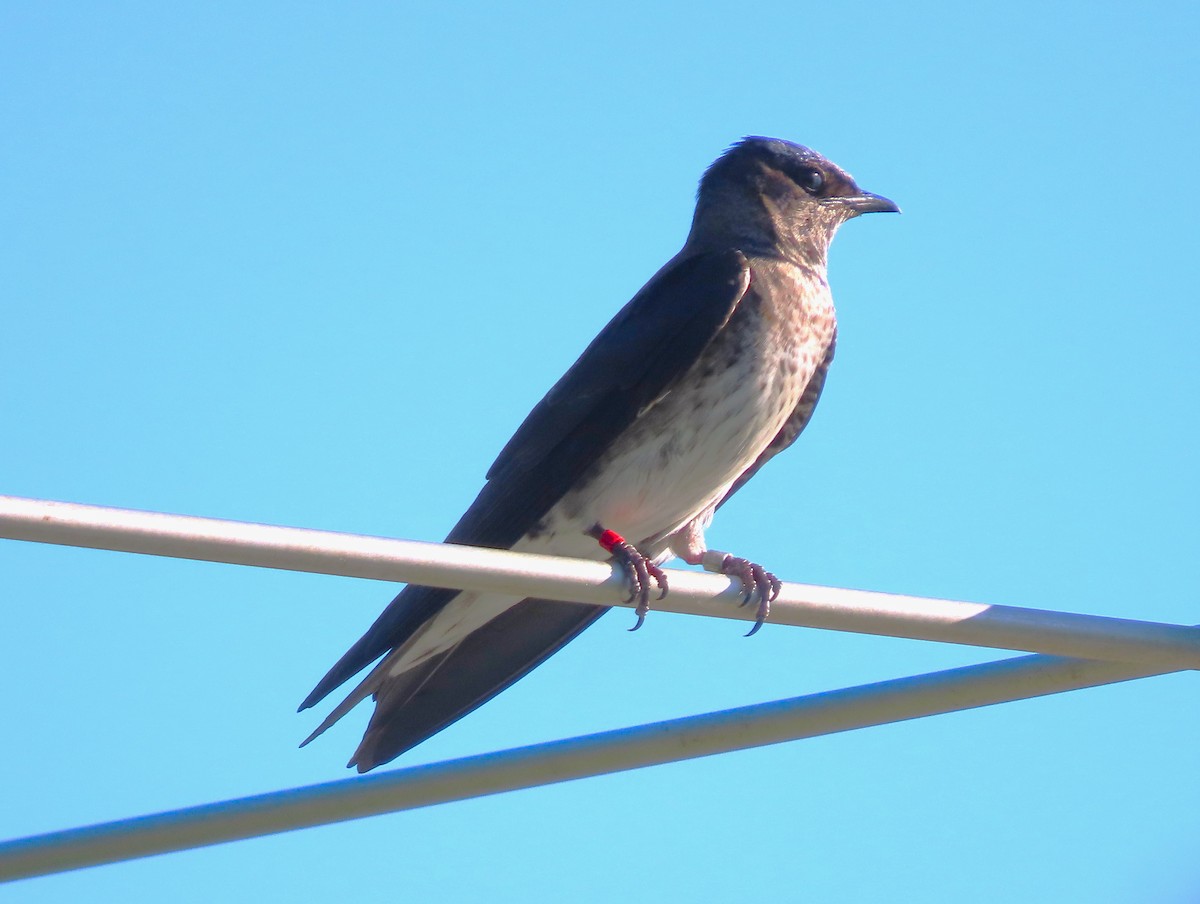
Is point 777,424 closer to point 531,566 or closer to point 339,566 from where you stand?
point 531,566

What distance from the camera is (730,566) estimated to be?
466 cm

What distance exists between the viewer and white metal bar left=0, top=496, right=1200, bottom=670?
2201 mm

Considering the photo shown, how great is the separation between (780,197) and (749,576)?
230cm

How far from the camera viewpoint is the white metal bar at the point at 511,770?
2.84 meters

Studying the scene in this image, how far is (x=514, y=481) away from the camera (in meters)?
4.92

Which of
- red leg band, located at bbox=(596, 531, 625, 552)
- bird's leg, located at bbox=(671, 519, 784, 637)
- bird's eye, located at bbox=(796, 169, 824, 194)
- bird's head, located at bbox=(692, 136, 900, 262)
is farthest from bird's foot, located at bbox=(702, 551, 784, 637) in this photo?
bird's eye, located at bbox=(796, 169, 824, 194)

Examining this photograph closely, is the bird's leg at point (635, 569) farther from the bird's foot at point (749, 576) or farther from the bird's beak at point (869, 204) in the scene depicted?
the bird's beak at point (869, 204)

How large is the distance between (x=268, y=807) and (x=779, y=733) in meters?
0.91

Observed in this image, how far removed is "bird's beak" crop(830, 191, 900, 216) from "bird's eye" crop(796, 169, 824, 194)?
108 millimetres

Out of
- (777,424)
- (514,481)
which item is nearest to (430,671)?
(514,481)

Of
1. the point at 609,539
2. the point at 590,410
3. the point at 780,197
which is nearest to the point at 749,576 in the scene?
the point at 609,539

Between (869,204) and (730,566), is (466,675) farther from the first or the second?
(869,204)

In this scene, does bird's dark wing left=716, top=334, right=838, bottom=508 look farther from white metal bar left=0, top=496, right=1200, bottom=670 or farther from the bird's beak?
white metal bar left=0, top=496, right=1200, bottom=670

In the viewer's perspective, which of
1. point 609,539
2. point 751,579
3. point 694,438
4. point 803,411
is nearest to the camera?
point 751,579
